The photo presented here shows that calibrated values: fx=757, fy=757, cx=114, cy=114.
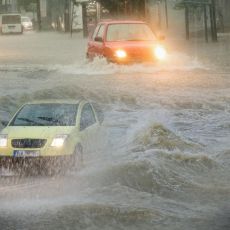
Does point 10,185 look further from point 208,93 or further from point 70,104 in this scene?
point 208,93

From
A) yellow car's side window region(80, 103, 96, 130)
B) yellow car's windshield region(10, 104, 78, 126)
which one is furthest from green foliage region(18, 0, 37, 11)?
yellow car's windshield region(10, 104, 78, 126)

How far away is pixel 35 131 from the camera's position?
11.9m

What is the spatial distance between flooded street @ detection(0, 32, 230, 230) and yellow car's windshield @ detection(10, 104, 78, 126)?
72 centimetres

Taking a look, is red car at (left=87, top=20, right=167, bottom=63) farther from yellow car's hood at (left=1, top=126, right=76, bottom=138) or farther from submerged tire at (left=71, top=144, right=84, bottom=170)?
submerged tire at (left=71, top=144, right=84, bottom=170)

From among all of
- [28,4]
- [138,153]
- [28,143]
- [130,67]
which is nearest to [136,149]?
[138,153]

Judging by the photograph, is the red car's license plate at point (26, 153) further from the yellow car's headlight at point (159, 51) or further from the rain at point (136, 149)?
the yellow car's headlight at point (159, 51)

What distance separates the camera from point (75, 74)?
1005 inches

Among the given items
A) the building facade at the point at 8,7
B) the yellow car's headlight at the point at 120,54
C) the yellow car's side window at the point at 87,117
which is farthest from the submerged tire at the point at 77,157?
the building facade at the point at 8,7

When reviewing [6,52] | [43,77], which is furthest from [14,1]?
[43,77]

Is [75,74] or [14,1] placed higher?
[14,1]

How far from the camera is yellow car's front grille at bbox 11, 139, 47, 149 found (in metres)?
11.5

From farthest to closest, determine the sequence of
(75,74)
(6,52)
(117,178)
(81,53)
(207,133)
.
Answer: (6,52) < (81,53) < (75,74) < (207,133) < (117,178)

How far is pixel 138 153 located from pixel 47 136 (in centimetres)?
280

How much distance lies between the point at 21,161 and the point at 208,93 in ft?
36.7
